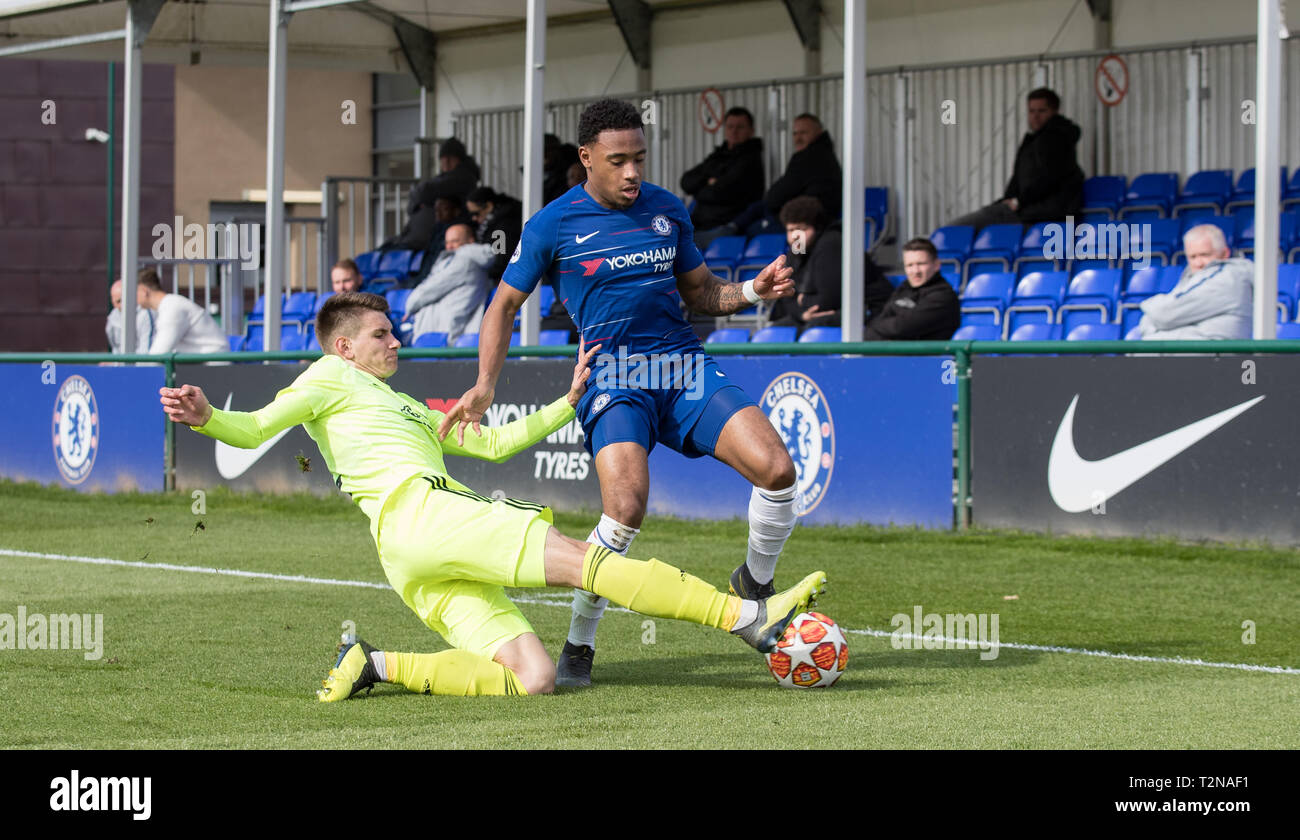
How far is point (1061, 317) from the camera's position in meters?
14.2

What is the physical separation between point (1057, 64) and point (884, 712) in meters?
13.2

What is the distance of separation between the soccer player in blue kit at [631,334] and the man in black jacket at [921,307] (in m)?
5.84

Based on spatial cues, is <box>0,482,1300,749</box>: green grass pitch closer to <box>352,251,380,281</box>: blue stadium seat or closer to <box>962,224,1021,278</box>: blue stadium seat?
<box>962,224,1021,278</box>: blue stadium seat

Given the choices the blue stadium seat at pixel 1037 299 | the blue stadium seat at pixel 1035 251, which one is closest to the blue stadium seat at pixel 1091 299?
the blue stadium seat at pixel 1037 299

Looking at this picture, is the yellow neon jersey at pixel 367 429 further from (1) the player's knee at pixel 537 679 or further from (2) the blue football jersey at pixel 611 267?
(1) the player's knee at pixel 537 679

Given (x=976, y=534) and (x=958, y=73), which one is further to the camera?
(x=958, y=73)

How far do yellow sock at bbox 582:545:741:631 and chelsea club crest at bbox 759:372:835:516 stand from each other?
6.57 metres

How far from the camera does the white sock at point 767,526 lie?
6598mm

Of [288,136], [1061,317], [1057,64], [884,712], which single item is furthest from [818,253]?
[288,136]

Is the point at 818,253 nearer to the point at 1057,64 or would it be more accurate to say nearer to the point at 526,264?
the point at 1057,64

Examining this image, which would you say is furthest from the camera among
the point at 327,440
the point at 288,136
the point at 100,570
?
the point at 288,136

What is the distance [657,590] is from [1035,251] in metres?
10.8

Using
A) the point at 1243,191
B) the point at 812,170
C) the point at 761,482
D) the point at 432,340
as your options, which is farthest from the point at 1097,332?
the point at 761,482

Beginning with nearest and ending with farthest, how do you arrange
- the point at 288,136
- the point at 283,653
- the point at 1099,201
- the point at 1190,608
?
the point at 283,653
the point at 1190,608
the point at 1099,201
the point at 288,136
